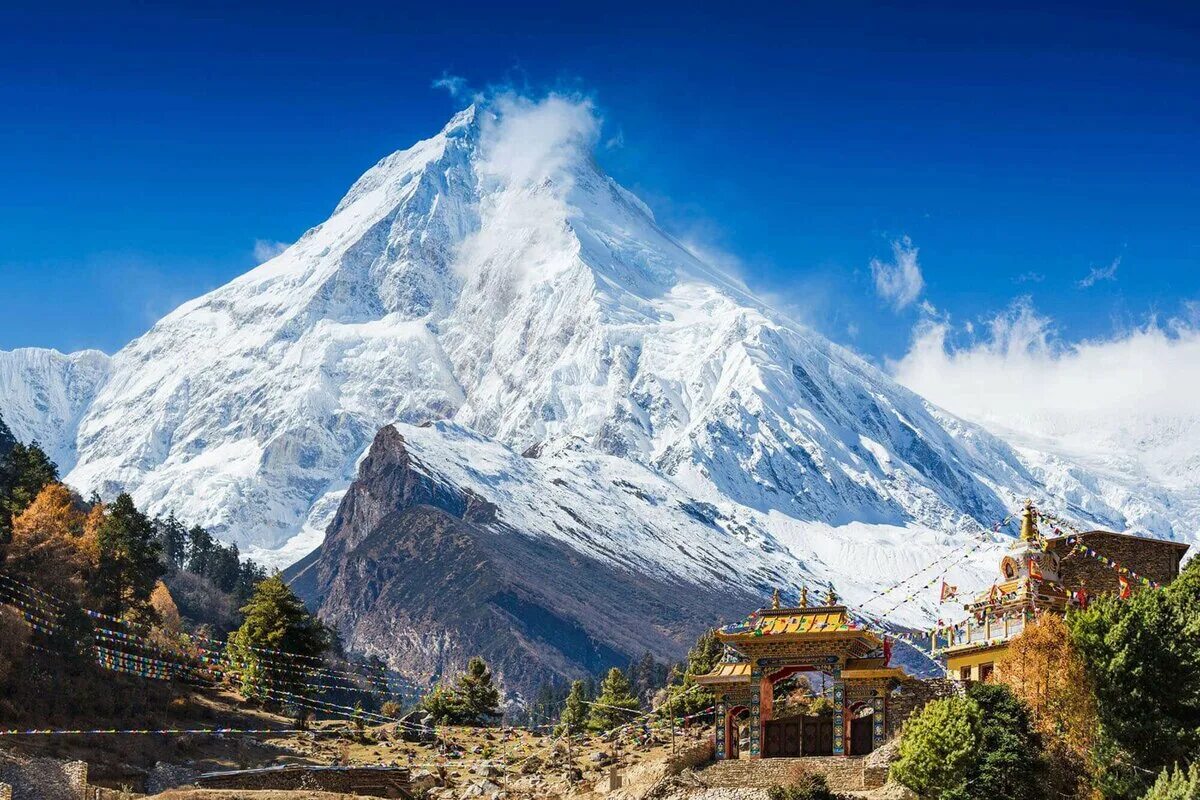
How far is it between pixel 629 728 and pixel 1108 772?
107 ft

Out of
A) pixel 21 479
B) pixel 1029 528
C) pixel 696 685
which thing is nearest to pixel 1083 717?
pixel 1029 528

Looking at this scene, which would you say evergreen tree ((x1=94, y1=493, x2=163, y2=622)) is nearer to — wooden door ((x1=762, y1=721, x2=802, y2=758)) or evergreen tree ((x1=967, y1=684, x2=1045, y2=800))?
wooden door ((x1=762, y1=721, x2=802, y2=758))

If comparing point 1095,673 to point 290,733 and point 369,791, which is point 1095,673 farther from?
point 290,733

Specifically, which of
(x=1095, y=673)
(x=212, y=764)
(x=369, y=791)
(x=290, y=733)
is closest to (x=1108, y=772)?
(x=1095, y=673)

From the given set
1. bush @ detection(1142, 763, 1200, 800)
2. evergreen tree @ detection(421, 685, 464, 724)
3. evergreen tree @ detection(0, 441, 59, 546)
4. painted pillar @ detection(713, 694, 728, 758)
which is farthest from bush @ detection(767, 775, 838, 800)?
evergreen tree @ detection(0, 441, 59, 546)

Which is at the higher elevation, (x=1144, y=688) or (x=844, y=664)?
(x=844, y=664)

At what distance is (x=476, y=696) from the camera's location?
94000 mm

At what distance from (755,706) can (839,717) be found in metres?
3.37

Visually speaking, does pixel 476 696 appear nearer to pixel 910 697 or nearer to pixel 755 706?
pixel 755 706

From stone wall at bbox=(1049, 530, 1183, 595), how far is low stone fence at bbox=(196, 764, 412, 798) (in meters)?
29.3

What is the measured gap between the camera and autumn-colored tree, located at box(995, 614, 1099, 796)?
167 ft

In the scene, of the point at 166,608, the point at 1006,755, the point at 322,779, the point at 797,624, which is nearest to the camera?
the point at 1006,755

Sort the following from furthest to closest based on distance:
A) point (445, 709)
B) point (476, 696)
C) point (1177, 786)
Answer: point (476, 696)
point (445, 709)
point (1177, 786)

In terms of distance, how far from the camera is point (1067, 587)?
6400 centimetres
